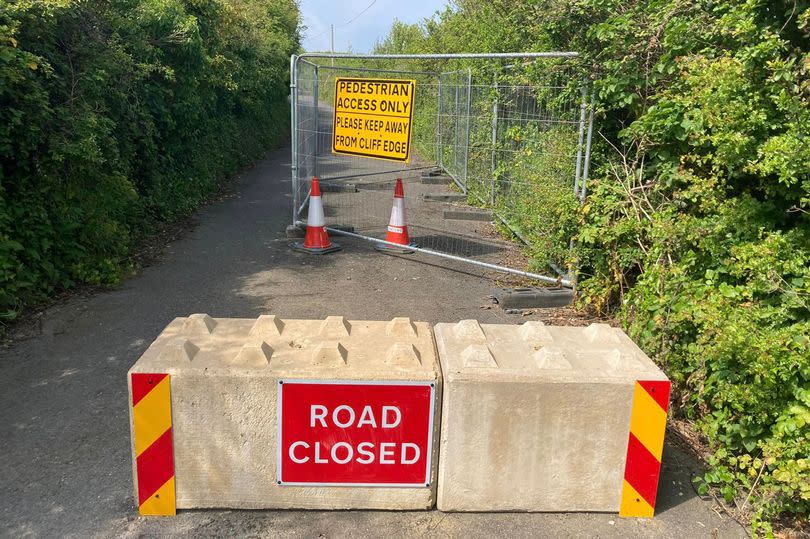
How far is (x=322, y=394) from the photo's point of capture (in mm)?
3219

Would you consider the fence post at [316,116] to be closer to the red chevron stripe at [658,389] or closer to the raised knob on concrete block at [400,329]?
the raised knob on concrete block at [400,329]

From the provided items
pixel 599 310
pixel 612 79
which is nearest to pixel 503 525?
pixel 599 310

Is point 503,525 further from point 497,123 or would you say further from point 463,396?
point 497,123

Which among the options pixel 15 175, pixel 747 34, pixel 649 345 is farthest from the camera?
pixel 15 175

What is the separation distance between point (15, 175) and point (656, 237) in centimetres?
584

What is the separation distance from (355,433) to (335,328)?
699 mm

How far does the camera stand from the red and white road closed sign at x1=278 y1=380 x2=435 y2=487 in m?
3.21

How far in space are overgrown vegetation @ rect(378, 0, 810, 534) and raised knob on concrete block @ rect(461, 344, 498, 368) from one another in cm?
140

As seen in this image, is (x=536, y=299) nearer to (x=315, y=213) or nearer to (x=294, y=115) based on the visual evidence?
(x=315, y=213)

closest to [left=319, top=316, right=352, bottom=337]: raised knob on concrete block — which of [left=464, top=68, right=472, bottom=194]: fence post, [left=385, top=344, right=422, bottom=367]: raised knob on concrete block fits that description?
[left=385, top=344, right=422, bottom=367]: raised knob on concrete block

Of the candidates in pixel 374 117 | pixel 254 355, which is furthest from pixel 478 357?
pixel 374 117

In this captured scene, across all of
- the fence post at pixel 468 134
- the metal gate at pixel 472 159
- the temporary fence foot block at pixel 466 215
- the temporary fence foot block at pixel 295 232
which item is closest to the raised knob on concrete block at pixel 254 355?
the metal gate at pixel 472 159

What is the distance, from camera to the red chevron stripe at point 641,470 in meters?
3.31

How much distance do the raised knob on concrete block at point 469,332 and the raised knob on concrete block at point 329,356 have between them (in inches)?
28.2
